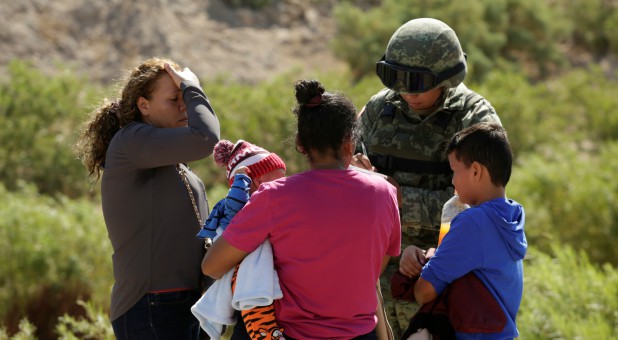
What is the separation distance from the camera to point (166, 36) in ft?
49.3

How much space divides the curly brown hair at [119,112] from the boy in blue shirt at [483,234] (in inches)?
39.2

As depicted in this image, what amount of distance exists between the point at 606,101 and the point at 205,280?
1120 centimetres

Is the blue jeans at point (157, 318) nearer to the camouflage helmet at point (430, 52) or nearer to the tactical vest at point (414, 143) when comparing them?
the tactical vest at point (414, 143)

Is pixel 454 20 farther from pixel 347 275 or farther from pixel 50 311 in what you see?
pixel 347 275

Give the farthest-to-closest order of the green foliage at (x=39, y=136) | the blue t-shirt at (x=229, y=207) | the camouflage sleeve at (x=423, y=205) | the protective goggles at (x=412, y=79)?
the green foliage at (x=39, y=136), the camouflage sleeve at (x=423, y=205), the protective goggles at (x=412, y=79), the blue t-shirt at (x=229, y=207)

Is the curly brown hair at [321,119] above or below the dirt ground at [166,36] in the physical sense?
above

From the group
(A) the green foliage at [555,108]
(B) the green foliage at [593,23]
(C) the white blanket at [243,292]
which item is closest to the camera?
(C) the white blanket at [243,292]

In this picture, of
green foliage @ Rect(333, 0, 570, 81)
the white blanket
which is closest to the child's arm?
the white blanket

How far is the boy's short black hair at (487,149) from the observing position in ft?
9.24

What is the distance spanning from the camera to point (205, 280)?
301cm

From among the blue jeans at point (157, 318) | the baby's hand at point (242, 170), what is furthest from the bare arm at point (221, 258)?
the blue jeans at point (157, 318)

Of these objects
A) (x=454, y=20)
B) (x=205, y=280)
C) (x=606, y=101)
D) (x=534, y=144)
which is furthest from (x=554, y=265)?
(x=454, y=20)

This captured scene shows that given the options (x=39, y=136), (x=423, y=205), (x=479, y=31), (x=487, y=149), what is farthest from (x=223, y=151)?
(x=479, y=31)

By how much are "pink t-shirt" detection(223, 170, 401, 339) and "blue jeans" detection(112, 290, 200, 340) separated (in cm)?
42
